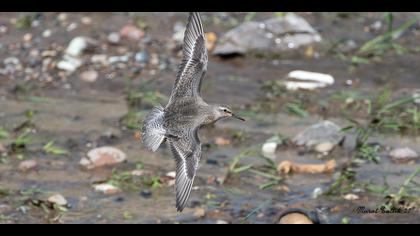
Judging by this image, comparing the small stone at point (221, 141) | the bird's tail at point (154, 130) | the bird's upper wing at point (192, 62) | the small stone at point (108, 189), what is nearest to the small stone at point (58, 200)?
the small stone at point (108, 189)

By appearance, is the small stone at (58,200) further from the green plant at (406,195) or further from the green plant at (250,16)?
the green plant at (250,16)

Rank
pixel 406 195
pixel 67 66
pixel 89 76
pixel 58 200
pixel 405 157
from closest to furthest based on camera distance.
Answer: pixel 406 195
pixel 58 200
pixel 405 157
pixel 89 76
pixel 67 66

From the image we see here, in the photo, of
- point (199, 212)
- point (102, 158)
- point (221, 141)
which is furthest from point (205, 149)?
point (199, 212)

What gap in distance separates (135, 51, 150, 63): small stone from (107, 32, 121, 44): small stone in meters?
0.40

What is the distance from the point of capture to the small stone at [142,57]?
10.7 metres

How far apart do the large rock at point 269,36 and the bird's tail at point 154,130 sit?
3.87m

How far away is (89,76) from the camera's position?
10562 millimetres

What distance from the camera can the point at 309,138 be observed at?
28.9ft

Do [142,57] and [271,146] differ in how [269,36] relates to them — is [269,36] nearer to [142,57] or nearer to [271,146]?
[142,57]

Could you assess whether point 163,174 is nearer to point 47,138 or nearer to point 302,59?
point 47,138

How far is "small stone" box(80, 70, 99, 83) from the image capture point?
1053cm

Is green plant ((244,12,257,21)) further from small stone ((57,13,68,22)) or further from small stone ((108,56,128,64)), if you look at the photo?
small stone ((57,13,68,22))

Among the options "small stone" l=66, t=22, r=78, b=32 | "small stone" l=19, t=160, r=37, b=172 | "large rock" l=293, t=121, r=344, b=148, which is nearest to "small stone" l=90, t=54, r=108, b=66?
"small stone" l=66, t=22, r=78, b=32

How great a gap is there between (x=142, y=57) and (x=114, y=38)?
550 mm
